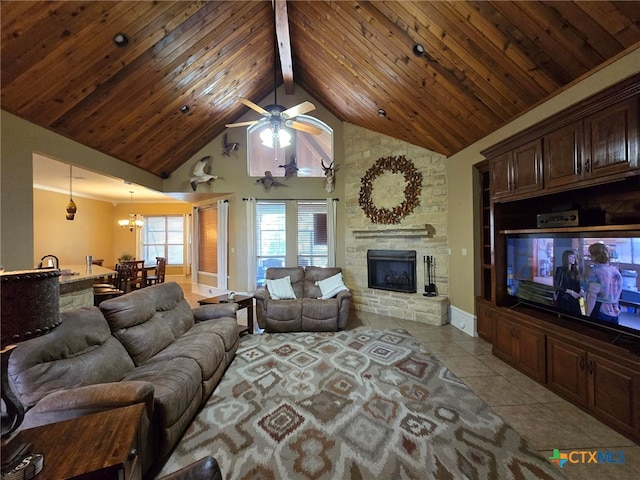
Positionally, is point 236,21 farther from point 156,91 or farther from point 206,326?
point 206,326

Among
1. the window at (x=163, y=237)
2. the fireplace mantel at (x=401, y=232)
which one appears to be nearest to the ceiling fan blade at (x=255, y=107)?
the fireplace mantel at (x=401, y=232)

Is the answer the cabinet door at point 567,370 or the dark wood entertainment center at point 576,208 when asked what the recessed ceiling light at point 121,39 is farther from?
the cabinet door at point 567,370

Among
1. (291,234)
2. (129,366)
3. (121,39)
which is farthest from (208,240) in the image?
(129,366)

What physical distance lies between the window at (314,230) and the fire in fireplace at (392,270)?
1131 millimetres

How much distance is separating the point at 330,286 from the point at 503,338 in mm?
2497

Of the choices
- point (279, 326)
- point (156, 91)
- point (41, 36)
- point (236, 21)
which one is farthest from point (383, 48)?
point (279, 326)

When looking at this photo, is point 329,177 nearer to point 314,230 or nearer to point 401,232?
point 314,230

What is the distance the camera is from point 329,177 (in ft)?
18.8

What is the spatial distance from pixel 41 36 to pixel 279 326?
4.03 metres

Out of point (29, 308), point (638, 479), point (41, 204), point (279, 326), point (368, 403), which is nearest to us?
point (29, 308)

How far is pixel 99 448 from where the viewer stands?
1.05m

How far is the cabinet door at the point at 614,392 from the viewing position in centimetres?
180

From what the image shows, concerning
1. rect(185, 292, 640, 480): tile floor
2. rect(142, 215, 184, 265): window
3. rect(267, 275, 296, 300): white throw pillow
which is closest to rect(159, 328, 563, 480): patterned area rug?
rect(185, 292, 640, 480): tile floor

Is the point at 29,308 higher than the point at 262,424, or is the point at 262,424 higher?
the point at 29,308
